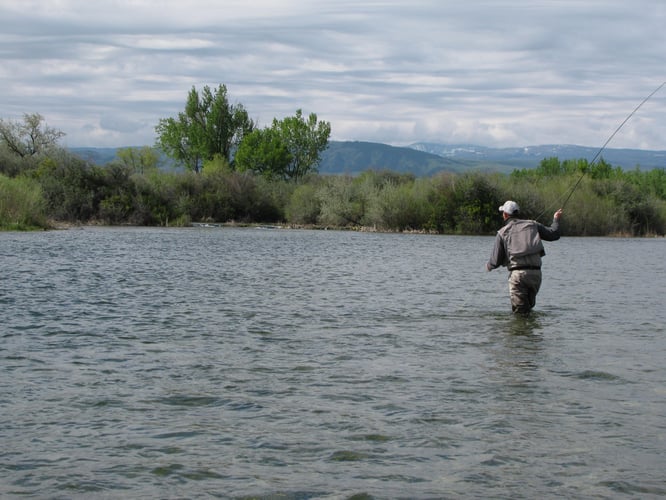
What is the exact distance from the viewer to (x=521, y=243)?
52.1ft

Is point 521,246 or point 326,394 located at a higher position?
point 521,246

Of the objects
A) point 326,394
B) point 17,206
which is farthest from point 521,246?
point 17,206

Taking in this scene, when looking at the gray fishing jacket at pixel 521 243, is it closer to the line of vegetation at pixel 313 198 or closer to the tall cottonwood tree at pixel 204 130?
the line of vegetation at pixel 313 198

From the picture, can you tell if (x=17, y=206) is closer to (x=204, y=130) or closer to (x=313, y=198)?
(x=313, y=198)

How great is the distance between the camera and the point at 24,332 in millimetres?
14703

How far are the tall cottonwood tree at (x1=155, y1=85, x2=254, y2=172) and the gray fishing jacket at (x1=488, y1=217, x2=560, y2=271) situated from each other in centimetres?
9000

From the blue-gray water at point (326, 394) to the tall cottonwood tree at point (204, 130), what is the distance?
8490 centimetres

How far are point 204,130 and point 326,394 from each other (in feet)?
323

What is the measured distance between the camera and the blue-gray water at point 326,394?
285 inches

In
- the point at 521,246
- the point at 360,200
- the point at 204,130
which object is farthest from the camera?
the point at 204,130

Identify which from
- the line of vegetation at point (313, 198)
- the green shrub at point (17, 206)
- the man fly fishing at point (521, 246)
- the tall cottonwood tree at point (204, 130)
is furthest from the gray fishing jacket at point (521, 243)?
the tall cottonwood tree at point (204, 130)

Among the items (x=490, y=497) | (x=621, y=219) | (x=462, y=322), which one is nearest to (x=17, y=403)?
(x=490, y=497)

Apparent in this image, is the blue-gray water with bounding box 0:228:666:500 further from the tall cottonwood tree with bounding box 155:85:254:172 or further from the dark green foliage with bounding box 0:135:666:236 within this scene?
the tall cottonwood tree with bounding box 155:85:254:172

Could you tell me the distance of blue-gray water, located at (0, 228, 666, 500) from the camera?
7.25 m
